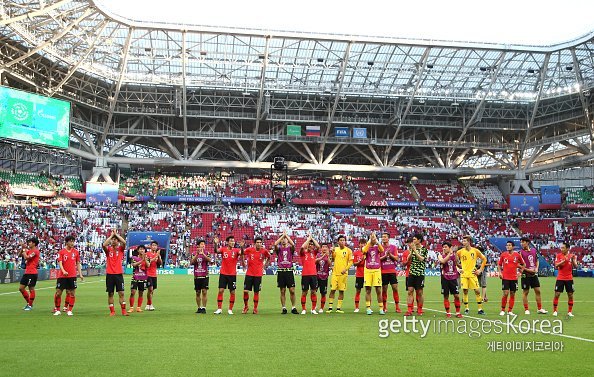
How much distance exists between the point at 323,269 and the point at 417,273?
309 centimetres

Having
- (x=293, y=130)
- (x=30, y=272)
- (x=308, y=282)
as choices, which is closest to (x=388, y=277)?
(x=308, y=282)

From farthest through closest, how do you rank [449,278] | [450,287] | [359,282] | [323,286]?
[359,282] → [323,286] → [449,278] → [450,287]

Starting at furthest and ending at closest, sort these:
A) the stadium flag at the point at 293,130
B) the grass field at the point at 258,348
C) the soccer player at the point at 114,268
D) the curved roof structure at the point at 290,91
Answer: the stadium flag at the point at 293,130 < the curved roof structure at the point at 290,91 < the soccer player at the point at 114,268 < the grass field at the point at 258,348

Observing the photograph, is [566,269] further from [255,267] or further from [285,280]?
[255,267]

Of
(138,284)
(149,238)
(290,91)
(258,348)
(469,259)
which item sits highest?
(290,91)

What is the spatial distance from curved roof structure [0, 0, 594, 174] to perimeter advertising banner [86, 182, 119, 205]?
11.5ft

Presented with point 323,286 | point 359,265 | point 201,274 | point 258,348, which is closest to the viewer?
point 258,348

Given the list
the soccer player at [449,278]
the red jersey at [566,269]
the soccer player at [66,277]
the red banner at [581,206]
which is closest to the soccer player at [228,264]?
the soccer player at [66,277]

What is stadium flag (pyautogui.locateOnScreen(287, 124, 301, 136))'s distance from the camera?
63.9 m

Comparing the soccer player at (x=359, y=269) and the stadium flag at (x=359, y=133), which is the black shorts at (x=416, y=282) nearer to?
the soccer player at (x=359, y=269)

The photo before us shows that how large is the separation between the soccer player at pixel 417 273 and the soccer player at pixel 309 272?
270cm

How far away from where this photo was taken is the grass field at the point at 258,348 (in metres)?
7.91

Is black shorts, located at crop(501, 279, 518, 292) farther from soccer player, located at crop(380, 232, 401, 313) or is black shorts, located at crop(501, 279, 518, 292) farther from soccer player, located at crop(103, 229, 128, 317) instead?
soccer player, located at crop(103, 229, 128, 317)

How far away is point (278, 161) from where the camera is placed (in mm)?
54625
